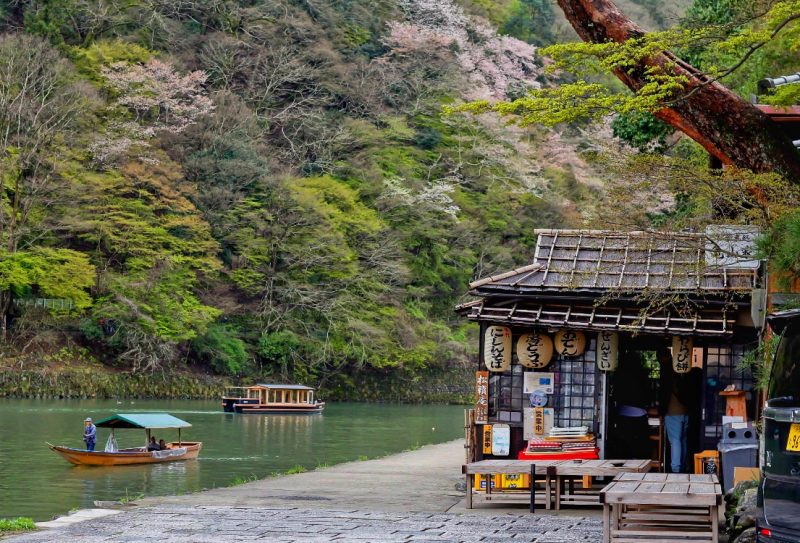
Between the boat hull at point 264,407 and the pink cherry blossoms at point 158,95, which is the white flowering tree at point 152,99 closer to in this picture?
the pink cherry blossoms at point 158,95

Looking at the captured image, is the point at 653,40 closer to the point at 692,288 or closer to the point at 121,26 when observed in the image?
the point at 692,288

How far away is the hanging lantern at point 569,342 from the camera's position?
14773mm

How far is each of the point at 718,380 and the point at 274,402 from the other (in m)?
32.2

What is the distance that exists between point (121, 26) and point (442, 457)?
3749cm

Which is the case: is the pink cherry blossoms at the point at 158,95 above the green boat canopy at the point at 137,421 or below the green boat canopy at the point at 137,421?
above

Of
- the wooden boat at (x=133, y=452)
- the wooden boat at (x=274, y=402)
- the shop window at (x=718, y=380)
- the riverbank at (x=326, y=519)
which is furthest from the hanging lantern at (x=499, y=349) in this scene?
the wooden boat at (x=274, y=402)

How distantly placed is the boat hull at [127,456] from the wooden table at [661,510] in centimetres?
1545

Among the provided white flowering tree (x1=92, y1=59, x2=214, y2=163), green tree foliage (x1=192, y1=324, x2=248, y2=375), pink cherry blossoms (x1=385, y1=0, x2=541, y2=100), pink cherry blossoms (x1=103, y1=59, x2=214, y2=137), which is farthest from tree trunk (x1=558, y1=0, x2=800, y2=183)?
pink cherry blossoms (x1=385, y1=0, x2=541, y2=100)

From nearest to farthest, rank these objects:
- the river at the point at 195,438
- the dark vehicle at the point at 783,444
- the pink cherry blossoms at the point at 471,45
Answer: the dark vehicle at the point at 783,444 → the river at the point at 195,438 → the pink cherry blossoms at the point at 471,45

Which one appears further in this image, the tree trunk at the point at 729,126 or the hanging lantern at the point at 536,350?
the hanging lantern at the point at 536,350

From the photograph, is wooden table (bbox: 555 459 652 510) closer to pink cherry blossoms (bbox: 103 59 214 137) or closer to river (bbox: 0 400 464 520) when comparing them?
river (bbox: 0 400 464 520)

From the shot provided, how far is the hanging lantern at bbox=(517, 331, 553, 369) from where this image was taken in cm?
1478

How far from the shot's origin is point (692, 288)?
14414mm

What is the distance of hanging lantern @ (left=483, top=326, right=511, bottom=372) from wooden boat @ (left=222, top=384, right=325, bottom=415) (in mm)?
29333
